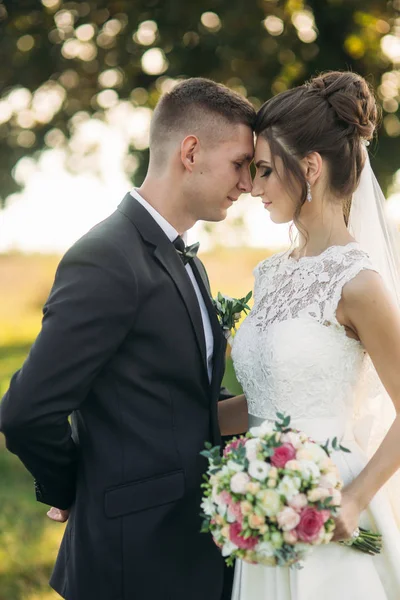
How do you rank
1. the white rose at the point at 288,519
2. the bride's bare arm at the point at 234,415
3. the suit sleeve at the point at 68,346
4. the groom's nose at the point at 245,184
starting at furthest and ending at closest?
the bride's bare arm at the point at 234,415
the groom's nose at the point at 245,184
the suit sleeve at the point at 68,346
the white rose at the point at 288,519

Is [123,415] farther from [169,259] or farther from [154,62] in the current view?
[154,62]

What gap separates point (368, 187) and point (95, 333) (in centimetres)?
152

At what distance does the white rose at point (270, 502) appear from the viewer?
2.48 m

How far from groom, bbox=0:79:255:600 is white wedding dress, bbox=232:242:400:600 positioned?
0.24m

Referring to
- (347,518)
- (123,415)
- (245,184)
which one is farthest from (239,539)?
(245,184)

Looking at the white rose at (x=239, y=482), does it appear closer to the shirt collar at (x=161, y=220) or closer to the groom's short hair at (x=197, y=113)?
the shirt collar at (x=161, y=220)

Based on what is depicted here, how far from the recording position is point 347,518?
2.82m

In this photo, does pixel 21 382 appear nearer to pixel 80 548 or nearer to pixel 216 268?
pixel 80 548

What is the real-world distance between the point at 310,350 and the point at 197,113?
120 cm

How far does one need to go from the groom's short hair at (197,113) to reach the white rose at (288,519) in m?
1.72

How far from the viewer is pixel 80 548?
10.0 feet

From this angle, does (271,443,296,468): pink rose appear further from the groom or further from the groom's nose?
the groom's nose

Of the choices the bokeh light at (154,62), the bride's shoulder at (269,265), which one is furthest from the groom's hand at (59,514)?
the bokeh light at (154,62)

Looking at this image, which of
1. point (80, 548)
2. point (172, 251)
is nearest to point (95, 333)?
point (172, 251)
